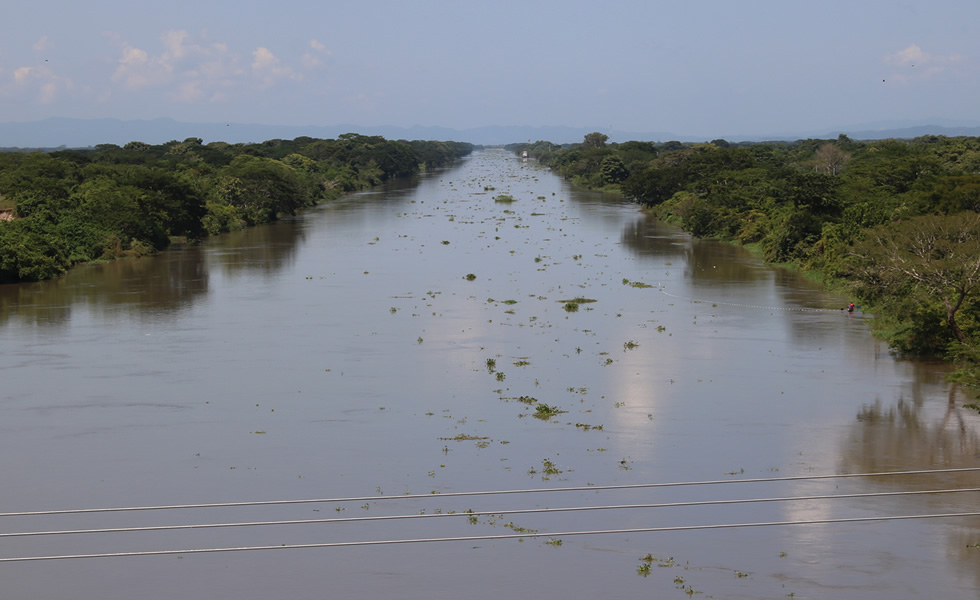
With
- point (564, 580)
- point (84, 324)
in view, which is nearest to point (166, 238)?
point (84, 324)

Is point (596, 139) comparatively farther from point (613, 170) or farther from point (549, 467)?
point (549, 467)

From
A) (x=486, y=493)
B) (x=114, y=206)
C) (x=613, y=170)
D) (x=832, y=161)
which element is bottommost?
(x=486, y=493)

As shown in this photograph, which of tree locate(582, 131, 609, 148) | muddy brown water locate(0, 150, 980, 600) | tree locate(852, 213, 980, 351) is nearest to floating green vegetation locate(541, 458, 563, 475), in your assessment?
muddy brown water locate(0, 150, 980, 600)

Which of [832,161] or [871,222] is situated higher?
[832,161]

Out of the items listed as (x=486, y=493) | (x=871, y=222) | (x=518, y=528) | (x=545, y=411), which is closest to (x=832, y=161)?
(x=871, y=222)

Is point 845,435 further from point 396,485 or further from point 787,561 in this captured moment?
point 396,485

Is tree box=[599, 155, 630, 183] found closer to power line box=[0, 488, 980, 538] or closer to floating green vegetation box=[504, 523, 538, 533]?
power line box=[0, 488, 980, 538]
